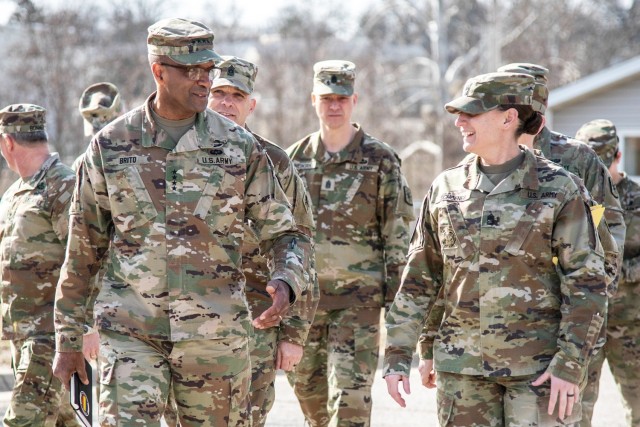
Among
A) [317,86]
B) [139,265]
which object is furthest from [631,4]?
[139,265]

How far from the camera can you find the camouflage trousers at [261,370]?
252 inches

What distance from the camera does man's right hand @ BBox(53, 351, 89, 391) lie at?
5148mm

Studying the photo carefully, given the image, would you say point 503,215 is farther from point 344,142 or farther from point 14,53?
point 14,53

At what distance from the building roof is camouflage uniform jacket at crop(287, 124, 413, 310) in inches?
734

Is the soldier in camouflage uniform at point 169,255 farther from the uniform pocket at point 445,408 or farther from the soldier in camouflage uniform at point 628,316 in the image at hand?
the soldier in camouflage uniform at point 628,316

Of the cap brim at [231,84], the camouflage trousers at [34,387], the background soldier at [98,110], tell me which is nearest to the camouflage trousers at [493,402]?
the cap brim at [231,84]

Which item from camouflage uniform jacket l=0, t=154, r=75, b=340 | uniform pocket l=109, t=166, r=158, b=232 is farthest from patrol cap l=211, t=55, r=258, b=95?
uniform pocket l=109, t=166, r=158, b=232

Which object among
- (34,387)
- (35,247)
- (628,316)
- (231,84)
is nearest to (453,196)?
(231,84)

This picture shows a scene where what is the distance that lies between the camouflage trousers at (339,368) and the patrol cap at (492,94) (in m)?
2.67

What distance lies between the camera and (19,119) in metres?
7.39

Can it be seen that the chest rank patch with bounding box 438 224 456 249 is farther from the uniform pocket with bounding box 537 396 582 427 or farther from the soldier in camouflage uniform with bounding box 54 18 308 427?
the uniform pocket with bounding box 537 396 582 427

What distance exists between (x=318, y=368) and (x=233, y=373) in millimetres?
2744

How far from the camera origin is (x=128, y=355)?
5.00m

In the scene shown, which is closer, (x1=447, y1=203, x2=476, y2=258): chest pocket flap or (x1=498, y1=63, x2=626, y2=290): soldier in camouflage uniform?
(x1=447, y1=203, x2=476, y2=258): chest pocket flap
